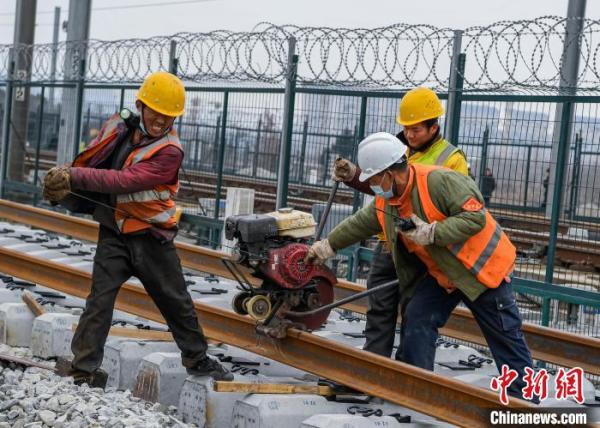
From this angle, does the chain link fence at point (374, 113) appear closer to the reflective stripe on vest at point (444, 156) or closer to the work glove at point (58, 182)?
the reflective stripe on vest at point (444, 156)

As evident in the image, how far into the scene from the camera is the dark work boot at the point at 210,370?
7469 millimetres

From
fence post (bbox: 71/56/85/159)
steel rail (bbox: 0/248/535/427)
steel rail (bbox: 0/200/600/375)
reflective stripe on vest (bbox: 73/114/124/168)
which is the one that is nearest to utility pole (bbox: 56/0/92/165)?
fence post (bbox: 71/56/85/159)

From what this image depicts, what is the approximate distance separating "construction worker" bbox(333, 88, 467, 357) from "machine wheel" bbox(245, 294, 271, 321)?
74cm

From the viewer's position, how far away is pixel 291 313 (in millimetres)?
7852

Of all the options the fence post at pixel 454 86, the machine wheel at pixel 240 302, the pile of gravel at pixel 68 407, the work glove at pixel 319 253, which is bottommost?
the pile of gravel at pixel 68 407

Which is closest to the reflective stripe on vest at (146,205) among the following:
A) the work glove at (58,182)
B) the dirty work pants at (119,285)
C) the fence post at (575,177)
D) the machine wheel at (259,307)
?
the dirty work pants at (119,285)

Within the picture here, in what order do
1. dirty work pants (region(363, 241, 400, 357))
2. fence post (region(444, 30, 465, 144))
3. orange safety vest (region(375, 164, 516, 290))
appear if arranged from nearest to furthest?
1. orange safety vest (region(375, 164, 516, 290))
2. dirty work pants (region(363, 241, 400, 357))
3. fence post (region(444, 30, 465, 144))

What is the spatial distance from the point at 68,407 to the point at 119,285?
3.46ft

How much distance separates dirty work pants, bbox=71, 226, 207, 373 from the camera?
746cm

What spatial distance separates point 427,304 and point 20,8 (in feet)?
62.1

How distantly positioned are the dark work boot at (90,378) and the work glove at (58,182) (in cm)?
125

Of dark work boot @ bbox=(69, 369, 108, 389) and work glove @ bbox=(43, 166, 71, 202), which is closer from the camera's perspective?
work glove @ bbox=(43, 166, 71, 202)

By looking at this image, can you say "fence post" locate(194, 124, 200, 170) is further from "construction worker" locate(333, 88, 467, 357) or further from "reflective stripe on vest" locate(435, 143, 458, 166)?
"reflective stripe on vest" locate(435, 143, 458, 166)

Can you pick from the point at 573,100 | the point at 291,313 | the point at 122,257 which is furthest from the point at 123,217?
the point at 573,100
